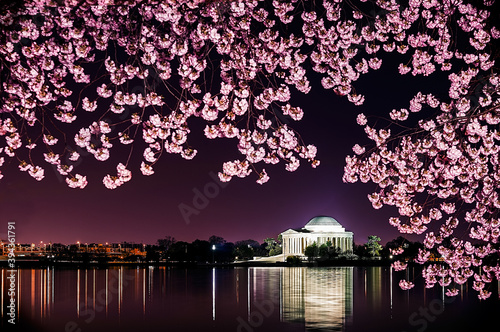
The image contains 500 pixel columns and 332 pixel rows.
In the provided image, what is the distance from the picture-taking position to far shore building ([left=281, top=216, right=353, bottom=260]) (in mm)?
174500

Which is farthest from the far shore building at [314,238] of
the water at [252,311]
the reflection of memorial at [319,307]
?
the reflection of memorial at [319,307]

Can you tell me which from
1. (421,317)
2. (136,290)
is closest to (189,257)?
(136,290)

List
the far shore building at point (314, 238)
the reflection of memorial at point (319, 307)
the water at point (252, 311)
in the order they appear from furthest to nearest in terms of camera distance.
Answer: the far shore building at point (314, 238) < the reflection of memorial at point (319, 307) < the water at point (252, 311)

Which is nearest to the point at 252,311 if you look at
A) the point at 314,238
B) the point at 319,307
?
the point at 319,307

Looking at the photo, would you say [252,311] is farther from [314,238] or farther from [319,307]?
[314,238]

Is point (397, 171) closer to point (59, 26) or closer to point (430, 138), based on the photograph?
point (430, 138)

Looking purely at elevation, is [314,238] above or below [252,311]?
below

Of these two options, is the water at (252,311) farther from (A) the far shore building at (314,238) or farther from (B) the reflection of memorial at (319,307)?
(A) the far shore building at (314,238)

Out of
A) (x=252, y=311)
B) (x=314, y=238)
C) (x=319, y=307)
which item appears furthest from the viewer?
(x=314, y=238)

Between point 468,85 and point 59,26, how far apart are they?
1105 centimetres

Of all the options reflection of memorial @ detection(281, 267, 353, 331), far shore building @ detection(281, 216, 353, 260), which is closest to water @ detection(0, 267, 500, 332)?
reflection of memorial @ detection(281, 267, 353, 331)

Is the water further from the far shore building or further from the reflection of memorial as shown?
the far shore building

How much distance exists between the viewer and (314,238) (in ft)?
577

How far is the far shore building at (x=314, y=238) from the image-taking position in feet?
573
